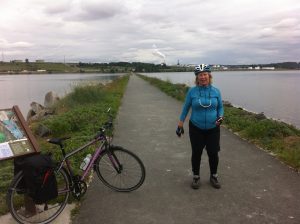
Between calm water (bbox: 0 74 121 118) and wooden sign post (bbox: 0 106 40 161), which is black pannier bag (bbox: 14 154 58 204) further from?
calm water (bbox: 0 74 121 118)

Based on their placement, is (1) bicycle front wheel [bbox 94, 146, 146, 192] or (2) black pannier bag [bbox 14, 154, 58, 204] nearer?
(2) black pannier bag [bbox 14, 154, 58, 204]

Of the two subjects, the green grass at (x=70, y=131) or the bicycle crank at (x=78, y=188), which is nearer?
the bicycle crank at (x=78, y=188)

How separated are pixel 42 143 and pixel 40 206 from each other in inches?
190

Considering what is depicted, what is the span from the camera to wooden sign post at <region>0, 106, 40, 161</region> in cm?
452

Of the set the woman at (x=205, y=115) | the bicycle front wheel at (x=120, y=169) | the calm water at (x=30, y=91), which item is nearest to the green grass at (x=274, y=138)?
the woman at (x=205, y=115)

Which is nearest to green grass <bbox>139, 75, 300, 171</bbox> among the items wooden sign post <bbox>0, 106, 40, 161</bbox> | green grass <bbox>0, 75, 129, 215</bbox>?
green grass <bbox>0, 75, 129, 215</bbox>

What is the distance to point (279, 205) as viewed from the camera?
5.21m

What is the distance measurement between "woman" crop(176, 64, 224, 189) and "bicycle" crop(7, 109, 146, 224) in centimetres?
96

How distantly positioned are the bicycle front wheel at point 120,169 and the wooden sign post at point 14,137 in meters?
1.17

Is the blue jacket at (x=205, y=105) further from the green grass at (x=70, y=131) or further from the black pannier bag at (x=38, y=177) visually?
the black pannier bag at (x=38, y=177)

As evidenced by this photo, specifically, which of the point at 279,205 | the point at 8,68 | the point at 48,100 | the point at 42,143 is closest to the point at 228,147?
the point at 279,205


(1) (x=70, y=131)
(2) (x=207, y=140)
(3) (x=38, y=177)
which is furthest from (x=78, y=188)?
(1) (x=70, y=131)

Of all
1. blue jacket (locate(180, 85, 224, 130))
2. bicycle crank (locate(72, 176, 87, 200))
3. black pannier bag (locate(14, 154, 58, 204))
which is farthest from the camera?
blue jacket (locate(180, 85, 224, 130))

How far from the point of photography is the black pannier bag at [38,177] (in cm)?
439
